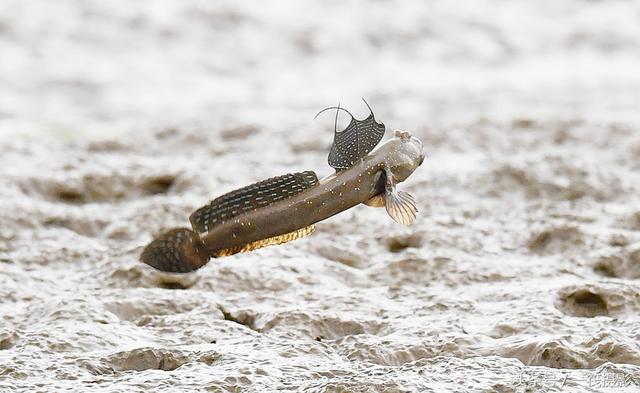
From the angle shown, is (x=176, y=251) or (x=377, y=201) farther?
(x=377, y=201)

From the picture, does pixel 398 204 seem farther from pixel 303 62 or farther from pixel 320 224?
pixel 303 62

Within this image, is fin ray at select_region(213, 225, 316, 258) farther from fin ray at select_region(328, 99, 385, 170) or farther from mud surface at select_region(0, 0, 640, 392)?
mud surface at select_region(0, 0, 640, 392)

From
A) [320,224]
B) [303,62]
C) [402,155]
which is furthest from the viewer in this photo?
[303,62]

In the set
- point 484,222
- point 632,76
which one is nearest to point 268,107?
point 632,76

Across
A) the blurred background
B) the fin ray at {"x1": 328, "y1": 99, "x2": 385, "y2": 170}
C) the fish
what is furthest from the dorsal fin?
the blurred background

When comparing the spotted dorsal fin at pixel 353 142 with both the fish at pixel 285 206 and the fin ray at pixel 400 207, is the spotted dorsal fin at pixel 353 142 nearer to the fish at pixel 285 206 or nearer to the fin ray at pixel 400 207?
the fish at pixel 285 206

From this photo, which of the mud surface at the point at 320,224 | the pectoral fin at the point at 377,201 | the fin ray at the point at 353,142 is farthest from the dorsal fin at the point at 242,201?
the mud surface at the point at 320,224

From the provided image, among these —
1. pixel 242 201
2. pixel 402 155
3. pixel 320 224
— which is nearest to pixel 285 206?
pixel 242 201
